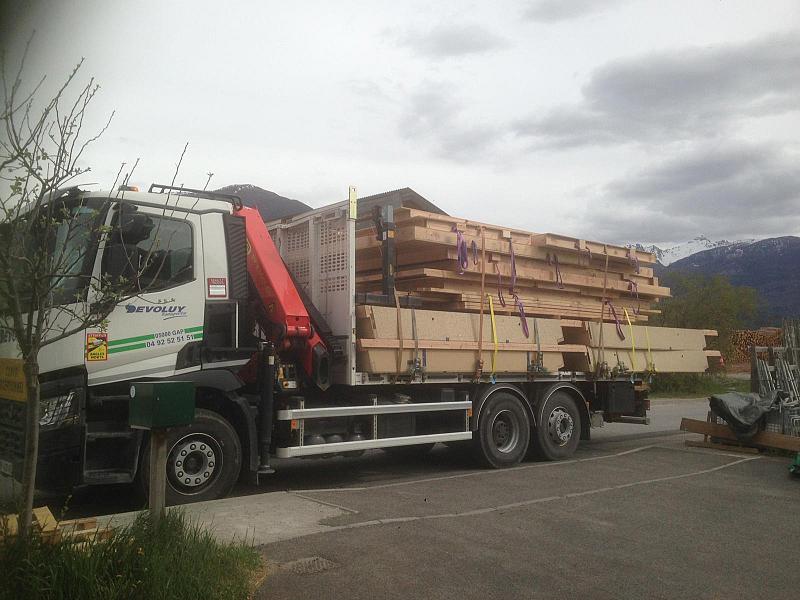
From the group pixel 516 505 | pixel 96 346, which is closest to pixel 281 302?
pixel 96 346

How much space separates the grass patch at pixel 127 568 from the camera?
12.0ft

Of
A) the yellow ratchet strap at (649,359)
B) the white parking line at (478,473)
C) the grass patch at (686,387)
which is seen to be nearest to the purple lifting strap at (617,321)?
the yellow ratchet strap at (649,359)

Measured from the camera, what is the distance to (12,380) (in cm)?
610

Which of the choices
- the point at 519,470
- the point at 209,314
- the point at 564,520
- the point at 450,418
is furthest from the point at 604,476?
the point at 209,314

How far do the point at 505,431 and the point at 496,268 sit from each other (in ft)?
7.08

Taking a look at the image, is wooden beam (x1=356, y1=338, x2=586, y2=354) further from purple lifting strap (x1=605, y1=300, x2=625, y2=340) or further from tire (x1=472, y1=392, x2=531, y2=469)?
purple lifting strap (x1=605, y1=300, x2=625, y2=340)

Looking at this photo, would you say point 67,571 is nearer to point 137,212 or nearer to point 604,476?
point 137,212

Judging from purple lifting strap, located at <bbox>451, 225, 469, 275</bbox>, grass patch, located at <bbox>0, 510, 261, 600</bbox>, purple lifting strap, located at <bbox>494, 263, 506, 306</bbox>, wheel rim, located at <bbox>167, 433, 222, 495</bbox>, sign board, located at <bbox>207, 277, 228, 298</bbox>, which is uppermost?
purple lifting strap, located at <bbox>451, 225, 469, 275</bbox>

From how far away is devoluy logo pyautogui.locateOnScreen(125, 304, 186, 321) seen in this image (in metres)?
6.52

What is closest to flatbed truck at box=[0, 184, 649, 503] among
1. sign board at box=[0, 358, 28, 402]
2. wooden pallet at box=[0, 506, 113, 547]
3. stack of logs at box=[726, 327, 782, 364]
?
sign board at box=[0, 358, 28, 402]

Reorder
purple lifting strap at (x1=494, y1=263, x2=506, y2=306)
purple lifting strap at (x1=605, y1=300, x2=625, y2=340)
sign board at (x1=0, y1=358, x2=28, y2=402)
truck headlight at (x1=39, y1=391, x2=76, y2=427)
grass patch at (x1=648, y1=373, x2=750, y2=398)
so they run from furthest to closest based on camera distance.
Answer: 1. grass patch at (x1=648, y1=373, x2=750, y2=398)
2. purple lifting strap at (x1=605, y1=300, x2=625, y2=340)
3. purple lifting strap at (x1=494, y1=263, x2=506, y2=306)
4. truck headlight at (x1=39, y1=391, x2=76, y2=427)
5. sign board at (x1=0, y1=358, x2=28, y2=402)

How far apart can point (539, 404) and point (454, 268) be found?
241cm

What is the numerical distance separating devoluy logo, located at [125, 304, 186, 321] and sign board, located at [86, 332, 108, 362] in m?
0.33

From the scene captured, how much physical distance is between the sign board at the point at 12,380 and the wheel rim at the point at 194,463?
1356mm
